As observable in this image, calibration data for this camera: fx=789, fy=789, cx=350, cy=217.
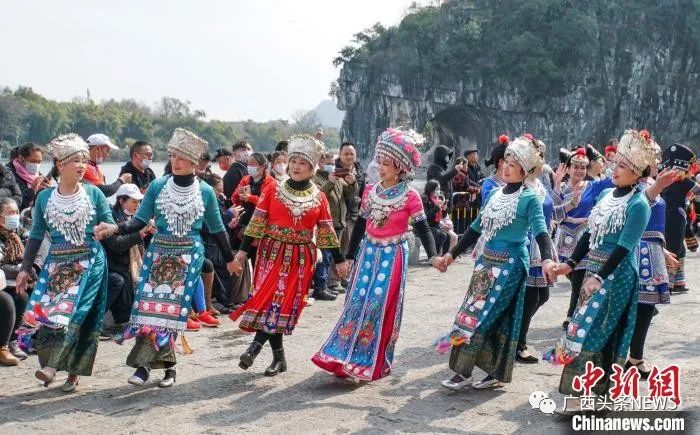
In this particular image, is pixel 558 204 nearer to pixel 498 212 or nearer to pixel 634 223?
pixel 498 212

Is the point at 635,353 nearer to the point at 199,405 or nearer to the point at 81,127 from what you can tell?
the point at 199,405

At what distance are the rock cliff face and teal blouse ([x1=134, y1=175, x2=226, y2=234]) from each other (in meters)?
Answer: 56.9

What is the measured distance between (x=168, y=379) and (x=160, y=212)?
117 centimetres

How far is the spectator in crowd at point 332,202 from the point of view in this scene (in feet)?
30.2

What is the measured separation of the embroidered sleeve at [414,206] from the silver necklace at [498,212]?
1.51 feet

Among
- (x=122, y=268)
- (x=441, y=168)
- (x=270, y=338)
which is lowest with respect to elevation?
(x=270, y=338)

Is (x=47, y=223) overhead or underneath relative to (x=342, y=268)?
overhead

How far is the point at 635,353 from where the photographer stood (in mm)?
5758

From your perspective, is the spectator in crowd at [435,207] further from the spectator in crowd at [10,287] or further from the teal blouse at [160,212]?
the spectator in crowd at [10,287]

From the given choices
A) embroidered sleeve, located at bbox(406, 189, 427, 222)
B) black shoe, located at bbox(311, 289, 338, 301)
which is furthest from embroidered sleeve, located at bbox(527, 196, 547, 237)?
black shoe, located at bbox(311, 289, 338, 301)

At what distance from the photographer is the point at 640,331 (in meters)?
5.74

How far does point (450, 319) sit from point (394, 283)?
2709mm

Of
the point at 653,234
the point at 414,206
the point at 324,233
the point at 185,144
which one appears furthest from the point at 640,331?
the point at 185,144

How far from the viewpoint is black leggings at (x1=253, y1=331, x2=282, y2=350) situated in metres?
5.79
